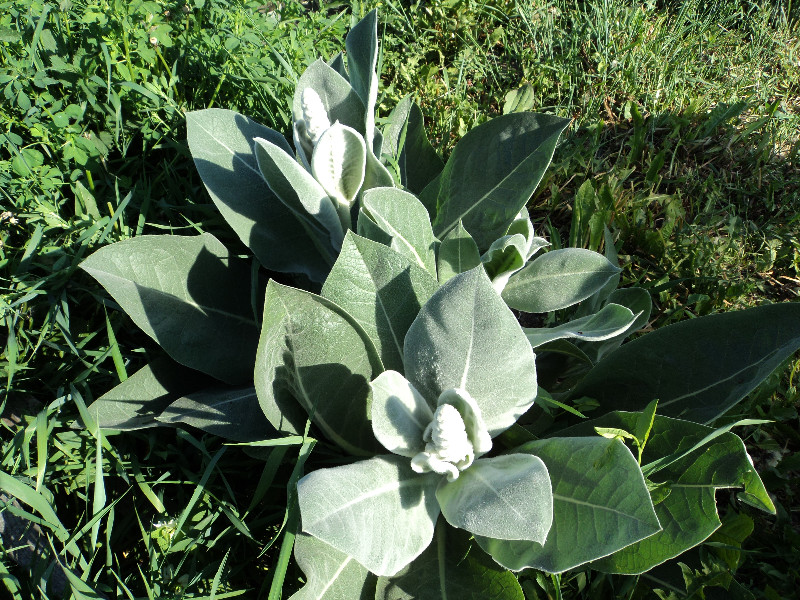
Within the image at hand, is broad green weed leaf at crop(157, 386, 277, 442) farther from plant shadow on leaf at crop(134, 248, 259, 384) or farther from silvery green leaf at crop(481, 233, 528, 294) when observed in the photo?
silvery green leaf at crop(481, 233, 528, 294)

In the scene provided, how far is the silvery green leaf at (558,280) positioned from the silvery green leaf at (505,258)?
9 cm

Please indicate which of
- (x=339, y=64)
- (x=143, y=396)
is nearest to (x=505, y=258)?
(x=339, y=64)

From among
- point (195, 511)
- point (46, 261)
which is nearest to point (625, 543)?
point (195, 511)

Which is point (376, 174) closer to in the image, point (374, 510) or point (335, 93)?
point (335, 93)

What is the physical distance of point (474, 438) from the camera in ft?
4.37

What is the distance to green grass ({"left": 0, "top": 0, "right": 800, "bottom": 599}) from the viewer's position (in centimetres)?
164

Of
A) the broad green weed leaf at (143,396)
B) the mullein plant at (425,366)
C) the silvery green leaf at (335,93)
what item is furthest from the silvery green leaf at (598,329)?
the broad green weed leaf at (143,396)

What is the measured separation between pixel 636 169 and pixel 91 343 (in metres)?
2.11

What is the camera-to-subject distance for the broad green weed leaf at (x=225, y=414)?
4.85 feet

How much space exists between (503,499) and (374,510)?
250mm

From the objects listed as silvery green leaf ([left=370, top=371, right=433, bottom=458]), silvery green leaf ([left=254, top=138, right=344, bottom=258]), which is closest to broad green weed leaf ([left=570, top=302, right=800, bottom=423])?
silvery green leaf ([left=370, top=371, right=433, bottom=458])

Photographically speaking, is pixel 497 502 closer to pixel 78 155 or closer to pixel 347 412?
pixel 347 412

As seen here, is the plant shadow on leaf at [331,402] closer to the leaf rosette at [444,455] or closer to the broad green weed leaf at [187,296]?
the leaf rosette at [444,455]

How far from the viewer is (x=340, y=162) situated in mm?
1602
